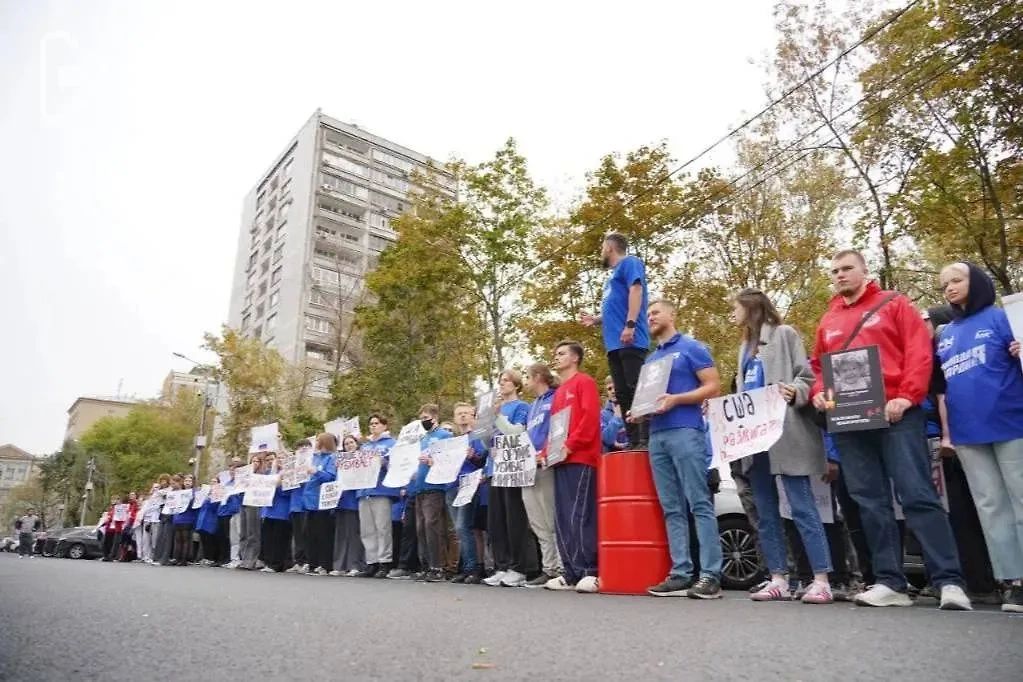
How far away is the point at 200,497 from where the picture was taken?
14.0 meters

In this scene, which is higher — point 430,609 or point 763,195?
point 763,195

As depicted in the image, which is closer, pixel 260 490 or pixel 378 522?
pixel 378 522

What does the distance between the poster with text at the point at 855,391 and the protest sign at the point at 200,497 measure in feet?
37.9

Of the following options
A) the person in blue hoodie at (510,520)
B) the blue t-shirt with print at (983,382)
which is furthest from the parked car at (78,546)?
the blue t-shirt with print at (983,382)

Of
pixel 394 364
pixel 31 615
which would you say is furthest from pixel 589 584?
pixel 394 364

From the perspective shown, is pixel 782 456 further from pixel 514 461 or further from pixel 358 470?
pixel 358 470

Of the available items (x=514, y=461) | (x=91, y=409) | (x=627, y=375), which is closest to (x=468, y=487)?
(x=514, y=461)

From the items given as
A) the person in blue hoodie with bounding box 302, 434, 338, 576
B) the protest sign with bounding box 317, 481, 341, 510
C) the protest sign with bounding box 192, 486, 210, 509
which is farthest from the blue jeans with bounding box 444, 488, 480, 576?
the protest sign with bounding box 192, 486, 210, 509

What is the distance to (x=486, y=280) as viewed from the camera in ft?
67.3

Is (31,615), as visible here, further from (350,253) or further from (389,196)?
(389,196)

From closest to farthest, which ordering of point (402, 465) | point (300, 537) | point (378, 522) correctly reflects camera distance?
point (402, 465) < point (378, 522) < point (300, 537)

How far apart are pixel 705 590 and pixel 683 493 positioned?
2.49ft

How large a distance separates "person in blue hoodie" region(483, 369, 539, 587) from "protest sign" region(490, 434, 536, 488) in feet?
0.36

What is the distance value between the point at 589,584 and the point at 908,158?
44.2ft
